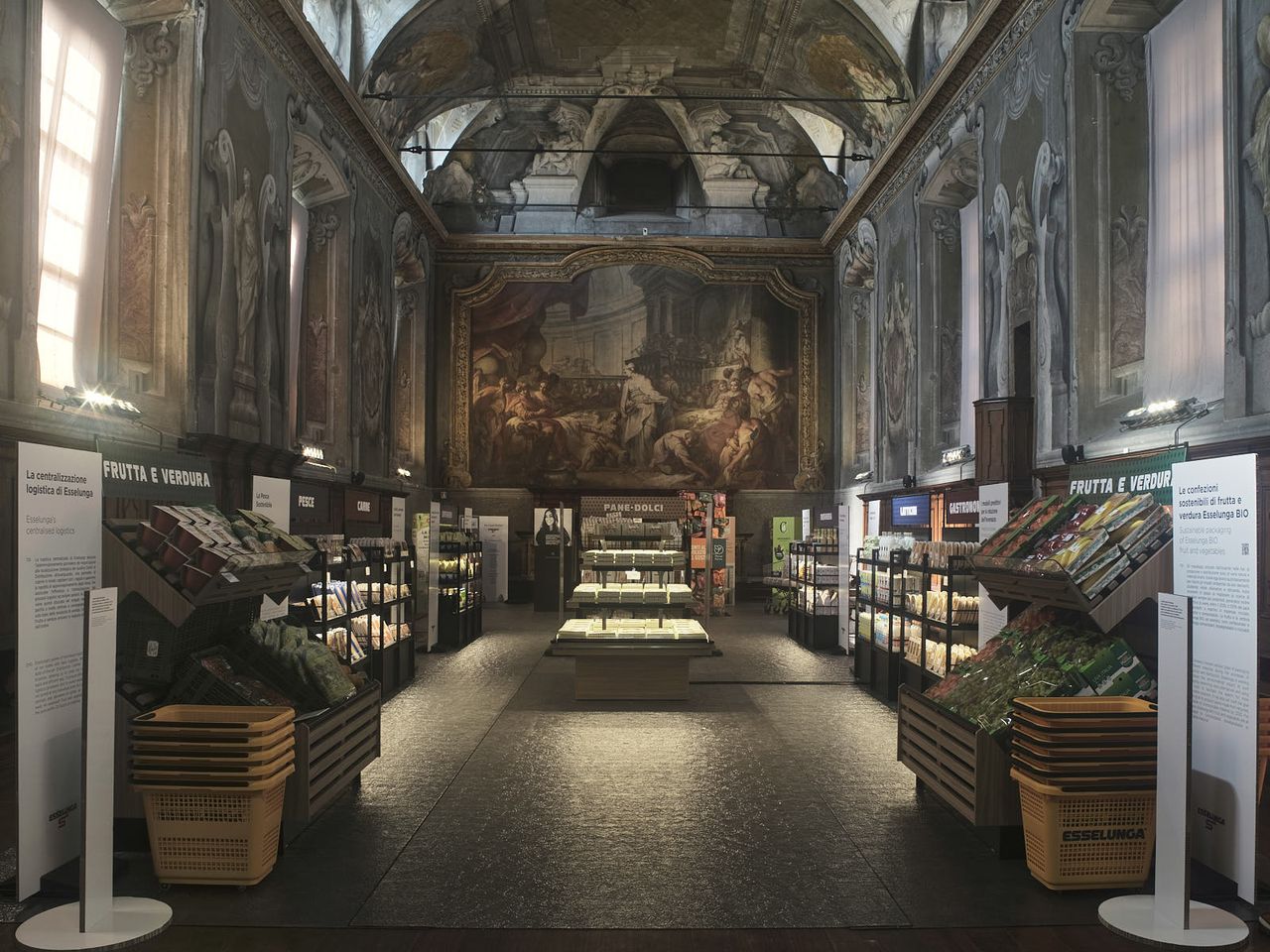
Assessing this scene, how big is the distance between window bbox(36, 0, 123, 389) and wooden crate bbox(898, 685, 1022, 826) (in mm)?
6820

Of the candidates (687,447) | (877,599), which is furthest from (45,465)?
(687,447)

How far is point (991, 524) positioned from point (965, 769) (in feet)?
11.8

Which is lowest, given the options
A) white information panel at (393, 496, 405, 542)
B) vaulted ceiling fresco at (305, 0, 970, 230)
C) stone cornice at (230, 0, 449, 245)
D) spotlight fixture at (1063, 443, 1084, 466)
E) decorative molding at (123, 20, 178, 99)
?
white information panel at (393, 496, 405, 542)

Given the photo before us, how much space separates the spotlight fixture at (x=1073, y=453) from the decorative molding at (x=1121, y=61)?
10.8ft

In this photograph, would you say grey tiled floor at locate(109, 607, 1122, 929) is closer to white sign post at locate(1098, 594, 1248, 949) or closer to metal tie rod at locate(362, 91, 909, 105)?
white sign post at locate(1098, 594, 1248, 949)

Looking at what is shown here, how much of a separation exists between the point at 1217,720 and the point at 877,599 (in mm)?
5941

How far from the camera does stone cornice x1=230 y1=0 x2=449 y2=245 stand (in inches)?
429

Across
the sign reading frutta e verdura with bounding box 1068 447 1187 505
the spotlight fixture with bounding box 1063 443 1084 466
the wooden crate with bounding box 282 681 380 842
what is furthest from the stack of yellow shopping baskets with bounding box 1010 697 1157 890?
the spotlight fixture with bounding box 1063 443 1084 466

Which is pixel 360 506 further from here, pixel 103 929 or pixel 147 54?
pixel 103 929

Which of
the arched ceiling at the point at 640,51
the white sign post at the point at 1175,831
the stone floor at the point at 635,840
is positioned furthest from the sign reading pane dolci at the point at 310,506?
the white sign post at the point at 1175,831

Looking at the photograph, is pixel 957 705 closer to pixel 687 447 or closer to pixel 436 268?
pixel 687 447

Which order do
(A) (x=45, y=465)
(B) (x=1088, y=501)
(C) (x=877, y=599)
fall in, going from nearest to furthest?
(A) (x=45, y=465) → (B) (x=1088, y=501) → (C) (x=877, y=599)

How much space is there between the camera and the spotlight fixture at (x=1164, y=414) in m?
7.75

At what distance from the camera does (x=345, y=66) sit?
13914 millimetres
